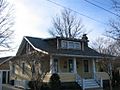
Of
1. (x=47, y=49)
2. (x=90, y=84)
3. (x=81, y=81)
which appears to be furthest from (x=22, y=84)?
(x=90, y=84)

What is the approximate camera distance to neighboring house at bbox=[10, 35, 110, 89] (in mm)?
25398

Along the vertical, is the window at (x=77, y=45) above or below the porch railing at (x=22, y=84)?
above

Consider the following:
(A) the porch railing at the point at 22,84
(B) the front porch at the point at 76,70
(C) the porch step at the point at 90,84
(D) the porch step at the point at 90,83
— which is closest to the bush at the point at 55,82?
(B) the front porch at the point at 76,70

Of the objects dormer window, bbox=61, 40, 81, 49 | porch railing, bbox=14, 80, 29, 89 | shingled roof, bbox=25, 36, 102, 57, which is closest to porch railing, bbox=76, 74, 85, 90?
shingled roof, bbox=25, 36, 102, 57

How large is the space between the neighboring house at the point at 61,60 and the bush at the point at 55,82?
78 cm

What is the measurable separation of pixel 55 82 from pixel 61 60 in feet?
14.6

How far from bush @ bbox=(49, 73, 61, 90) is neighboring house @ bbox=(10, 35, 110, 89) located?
78 centimetres

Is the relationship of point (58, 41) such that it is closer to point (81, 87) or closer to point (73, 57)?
point (73, 57)

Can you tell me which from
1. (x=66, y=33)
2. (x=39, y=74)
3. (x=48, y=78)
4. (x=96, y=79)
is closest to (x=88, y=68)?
(x=96, y=79)

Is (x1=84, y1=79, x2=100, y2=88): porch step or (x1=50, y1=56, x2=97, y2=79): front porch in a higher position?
(x1=50, y1=56, x2=97, y2=79): front porch

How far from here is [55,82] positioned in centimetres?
2455

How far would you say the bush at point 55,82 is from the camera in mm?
24469

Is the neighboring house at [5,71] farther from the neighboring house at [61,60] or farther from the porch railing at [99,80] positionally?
the porch railing at [99,80]

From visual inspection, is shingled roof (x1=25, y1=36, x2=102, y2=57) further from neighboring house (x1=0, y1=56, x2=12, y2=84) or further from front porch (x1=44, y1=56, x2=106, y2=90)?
neighboring house (x1=0, y1=56, x2=12, y2=84)
